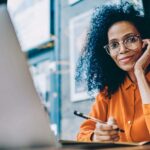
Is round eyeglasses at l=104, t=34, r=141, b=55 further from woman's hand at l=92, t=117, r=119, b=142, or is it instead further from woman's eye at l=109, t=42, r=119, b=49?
woman's hand at l=92, t=117, r=119, b=142

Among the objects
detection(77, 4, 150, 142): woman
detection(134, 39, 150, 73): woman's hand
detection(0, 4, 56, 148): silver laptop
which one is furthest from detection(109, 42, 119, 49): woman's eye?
detection(0, 4, 56, 148): silver laptop

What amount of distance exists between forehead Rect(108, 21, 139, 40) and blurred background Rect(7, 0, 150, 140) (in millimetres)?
76

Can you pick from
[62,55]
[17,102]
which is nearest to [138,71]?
[62,55]

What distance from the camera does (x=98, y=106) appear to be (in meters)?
1.51

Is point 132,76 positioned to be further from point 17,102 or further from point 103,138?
point 17,102

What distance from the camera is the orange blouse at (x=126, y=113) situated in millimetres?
1405

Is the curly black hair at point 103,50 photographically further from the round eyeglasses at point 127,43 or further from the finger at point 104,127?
the finger at point 104,127

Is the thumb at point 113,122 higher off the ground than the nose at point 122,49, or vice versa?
the nose at point 122,49

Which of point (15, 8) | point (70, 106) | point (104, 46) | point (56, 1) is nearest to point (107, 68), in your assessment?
point (104, 46)

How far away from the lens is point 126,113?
1450 mm

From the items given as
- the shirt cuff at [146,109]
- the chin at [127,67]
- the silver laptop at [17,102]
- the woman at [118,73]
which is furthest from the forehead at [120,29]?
the silver laptop at [17,102]

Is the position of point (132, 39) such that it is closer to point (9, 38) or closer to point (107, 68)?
point (107, 68)

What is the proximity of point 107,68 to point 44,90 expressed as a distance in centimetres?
30

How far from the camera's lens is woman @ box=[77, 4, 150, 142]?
143cm
